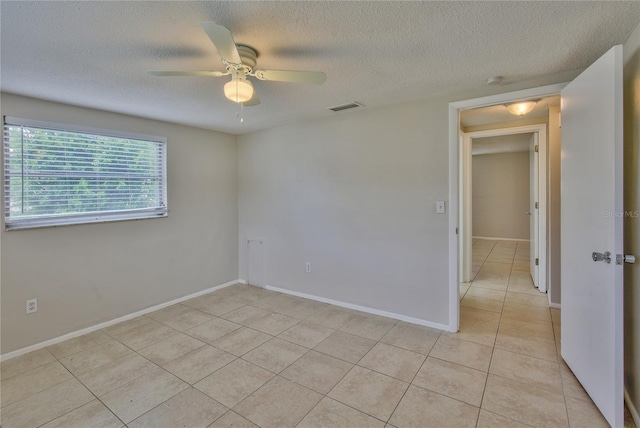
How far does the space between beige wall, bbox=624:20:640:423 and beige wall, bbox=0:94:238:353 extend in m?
4.04

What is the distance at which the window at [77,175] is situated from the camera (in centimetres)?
252

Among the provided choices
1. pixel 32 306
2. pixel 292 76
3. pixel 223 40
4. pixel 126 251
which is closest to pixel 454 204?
pixel 292 76

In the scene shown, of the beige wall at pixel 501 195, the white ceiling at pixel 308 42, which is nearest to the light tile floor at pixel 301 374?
the white ceiling at pixel 308 42

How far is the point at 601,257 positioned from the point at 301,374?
2.02 metres

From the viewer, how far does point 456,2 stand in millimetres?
1394

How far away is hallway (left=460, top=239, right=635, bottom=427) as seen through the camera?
5.80 feet

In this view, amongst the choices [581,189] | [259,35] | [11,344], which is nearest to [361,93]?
[259,35]

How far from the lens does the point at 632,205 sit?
173cm

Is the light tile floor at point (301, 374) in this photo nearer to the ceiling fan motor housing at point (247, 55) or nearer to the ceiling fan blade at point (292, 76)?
the ceiling fan blade at point (292, 76)

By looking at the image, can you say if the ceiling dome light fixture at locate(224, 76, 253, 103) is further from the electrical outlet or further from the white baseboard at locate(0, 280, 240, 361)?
the white baseboard at locate(0, 280, 240, 361)

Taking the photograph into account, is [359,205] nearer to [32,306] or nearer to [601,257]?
[601,257]

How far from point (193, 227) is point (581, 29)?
158 inches

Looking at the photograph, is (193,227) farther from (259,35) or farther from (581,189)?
(581,189)

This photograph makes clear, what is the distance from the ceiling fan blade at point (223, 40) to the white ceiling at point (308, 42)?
0.51 ft
